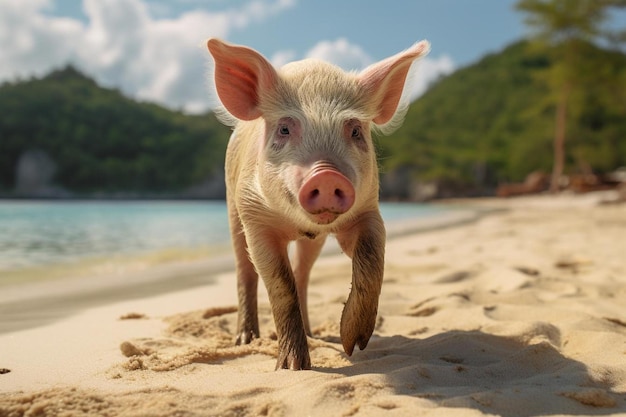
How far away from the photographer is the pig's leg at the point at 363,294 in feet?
9.04

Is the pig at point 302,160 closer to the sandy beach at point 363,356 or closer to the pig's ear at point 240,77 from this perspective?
the pig's ear at point 240,77

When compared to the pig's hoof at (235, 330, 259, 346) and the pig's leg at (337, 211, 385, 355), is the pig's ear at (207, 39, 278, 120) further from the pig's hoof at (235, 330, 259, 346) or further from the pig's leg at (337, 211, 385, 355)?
the pig's hoof at (235, 330, 259, 346)

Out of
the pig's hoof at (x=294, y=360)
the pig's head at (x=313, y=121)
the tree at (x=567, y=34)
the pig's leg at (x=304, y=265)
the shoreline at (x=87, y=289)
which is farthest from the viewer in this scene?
the tree at (x=567, y=34)

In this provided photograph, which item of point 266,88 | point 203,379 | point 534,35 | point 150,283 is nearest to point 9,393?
point 203,379

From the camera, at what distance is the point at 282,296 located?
2.84 meters

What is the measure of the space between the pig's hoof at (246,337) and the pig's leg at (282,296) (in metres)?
0.59

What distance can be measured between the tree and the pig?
3161cm

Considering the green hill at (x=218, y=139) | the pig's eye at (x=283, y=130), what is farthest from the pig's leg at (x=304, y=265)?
the green hill at (x=218, y=139)

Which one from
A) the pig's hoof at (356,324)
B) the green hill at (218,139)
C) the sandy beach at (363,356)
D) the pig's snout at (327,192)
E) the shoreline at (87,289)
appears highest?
the green hill at (218,139)

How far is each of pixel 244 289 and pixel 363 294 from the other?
1085 mm

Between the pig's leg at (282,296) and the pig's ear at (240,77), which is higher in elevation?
the pig's ear at (240,77)

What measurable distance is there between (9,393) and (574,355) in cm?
253

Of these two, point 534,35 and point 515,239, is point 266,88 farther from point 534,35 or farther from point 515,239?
point 534,35

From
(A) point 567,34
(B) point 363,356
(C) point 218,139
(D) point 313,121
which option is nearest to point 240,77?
(D) point 313,121
